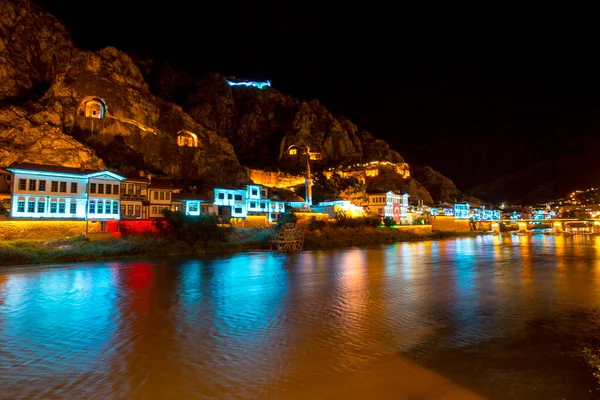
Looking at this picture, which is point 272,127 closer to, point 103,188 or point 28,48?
point 28,48

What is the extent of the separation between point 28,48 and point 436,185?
120711 millimetres

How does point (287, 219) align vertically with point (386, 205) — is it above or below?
below

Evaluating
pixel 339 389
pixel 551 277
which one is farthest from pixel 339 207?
pixel 339 389

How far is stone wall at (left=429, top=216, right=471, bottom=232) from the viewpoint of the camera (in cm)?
9099

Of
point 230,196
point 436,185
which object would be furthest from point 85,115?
point 436,185

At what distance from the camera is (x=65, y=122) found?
65.9m

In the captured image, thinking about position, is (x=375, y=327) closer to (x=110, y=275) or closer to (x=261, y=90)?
(x=110, y=275)

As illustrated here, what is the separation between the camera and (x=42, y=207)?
37281 millimetres

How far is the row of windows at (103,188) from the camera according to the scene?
134ft

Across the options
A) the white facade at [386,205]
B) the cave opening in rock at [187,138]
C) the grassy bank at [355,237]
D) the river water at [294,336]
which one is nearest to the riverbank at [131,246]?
the grassy bank at [355,237]

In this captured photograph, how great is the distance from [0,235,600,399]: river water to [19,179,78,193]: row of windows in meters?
14.9

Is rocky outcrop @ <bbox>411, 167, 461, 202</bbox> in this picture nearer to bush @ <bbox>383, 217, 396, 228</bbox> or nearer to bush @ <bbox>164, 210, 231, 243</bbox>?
bush @ <bbox>383, 217, 396, 228</bbox>

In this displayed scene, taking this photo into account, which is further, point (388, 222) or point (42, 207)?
point (388, 222)

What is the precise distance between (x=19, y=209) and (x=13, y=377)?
3410cm
